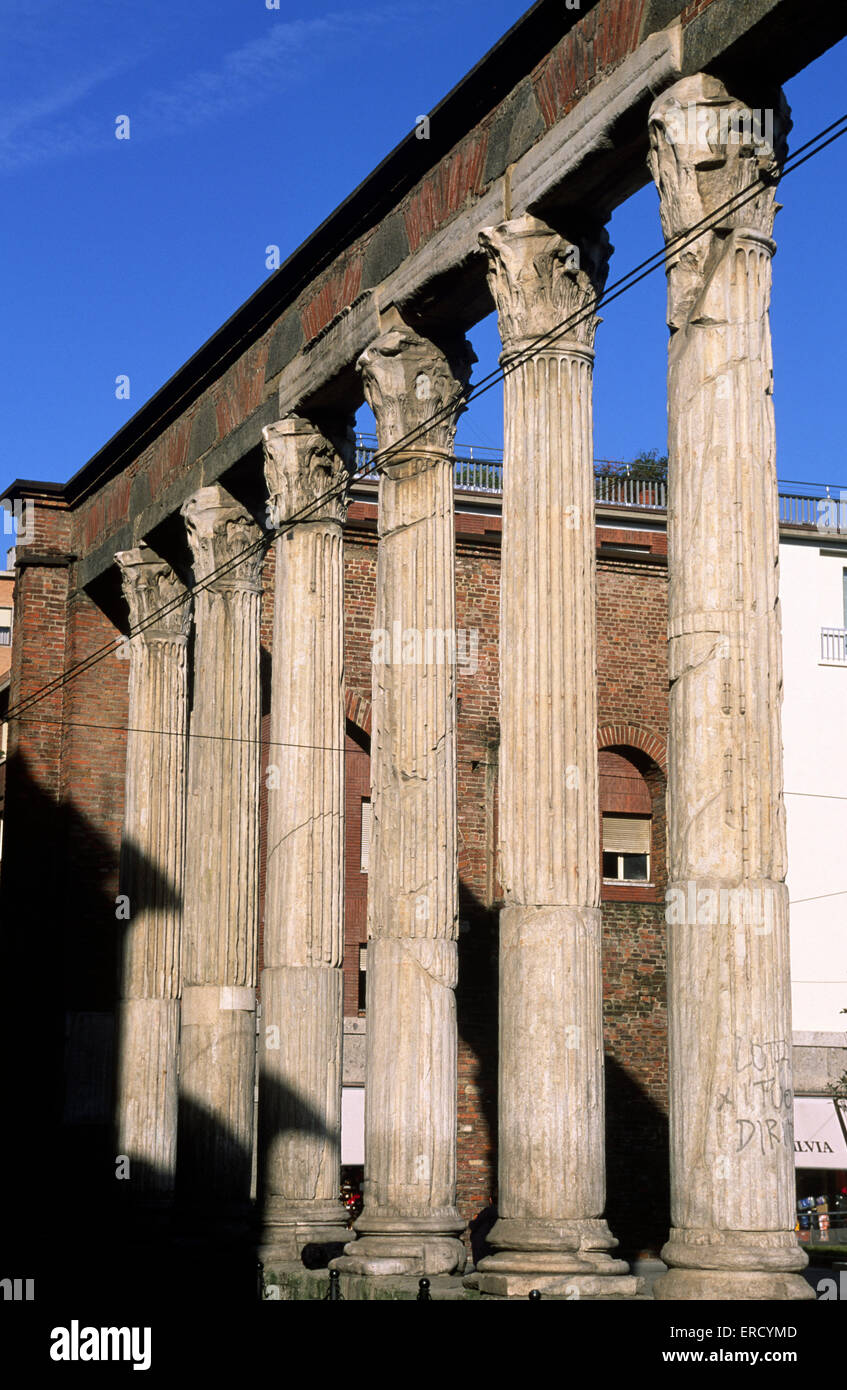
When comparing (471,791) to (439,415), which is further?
(471,791)

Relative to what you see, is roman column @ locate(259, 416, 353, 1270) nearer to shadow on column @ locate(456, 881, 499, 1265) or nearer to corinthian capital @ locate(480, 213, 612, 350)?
corinthian capital @ locate(480, 213, 612, 350)

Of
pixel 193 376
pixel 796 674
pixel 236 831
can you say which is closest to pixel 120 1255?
pixel 236 831

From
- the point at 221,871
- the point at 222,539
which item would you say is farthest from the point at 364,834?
the point at 222,539

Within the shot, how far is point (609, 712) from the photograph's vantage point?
1037 inches

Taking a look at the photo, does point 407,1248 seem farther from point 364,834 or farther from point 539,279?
point 364,834

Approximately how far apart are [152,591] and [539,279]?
946cm

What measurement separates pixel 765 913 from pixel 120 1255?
11.2m

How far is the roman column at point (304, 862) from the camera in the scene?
16344mm

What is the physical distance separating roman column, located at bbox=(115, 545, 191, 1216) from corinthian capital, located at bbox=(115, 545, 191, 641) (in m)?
0.01

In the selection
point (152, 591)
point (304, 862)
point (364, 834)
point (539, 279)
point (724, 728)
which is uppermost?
point (539, 279)

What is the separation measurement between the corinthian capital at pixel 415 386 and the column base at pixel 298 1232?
6.48m

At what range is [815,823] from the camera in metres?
31.2

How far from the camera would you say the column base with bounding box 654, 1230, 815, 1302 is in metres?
10.1

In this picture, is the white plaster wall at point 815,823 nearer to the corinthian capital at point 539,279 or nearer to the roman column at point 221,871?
the roman column at point 221,871
